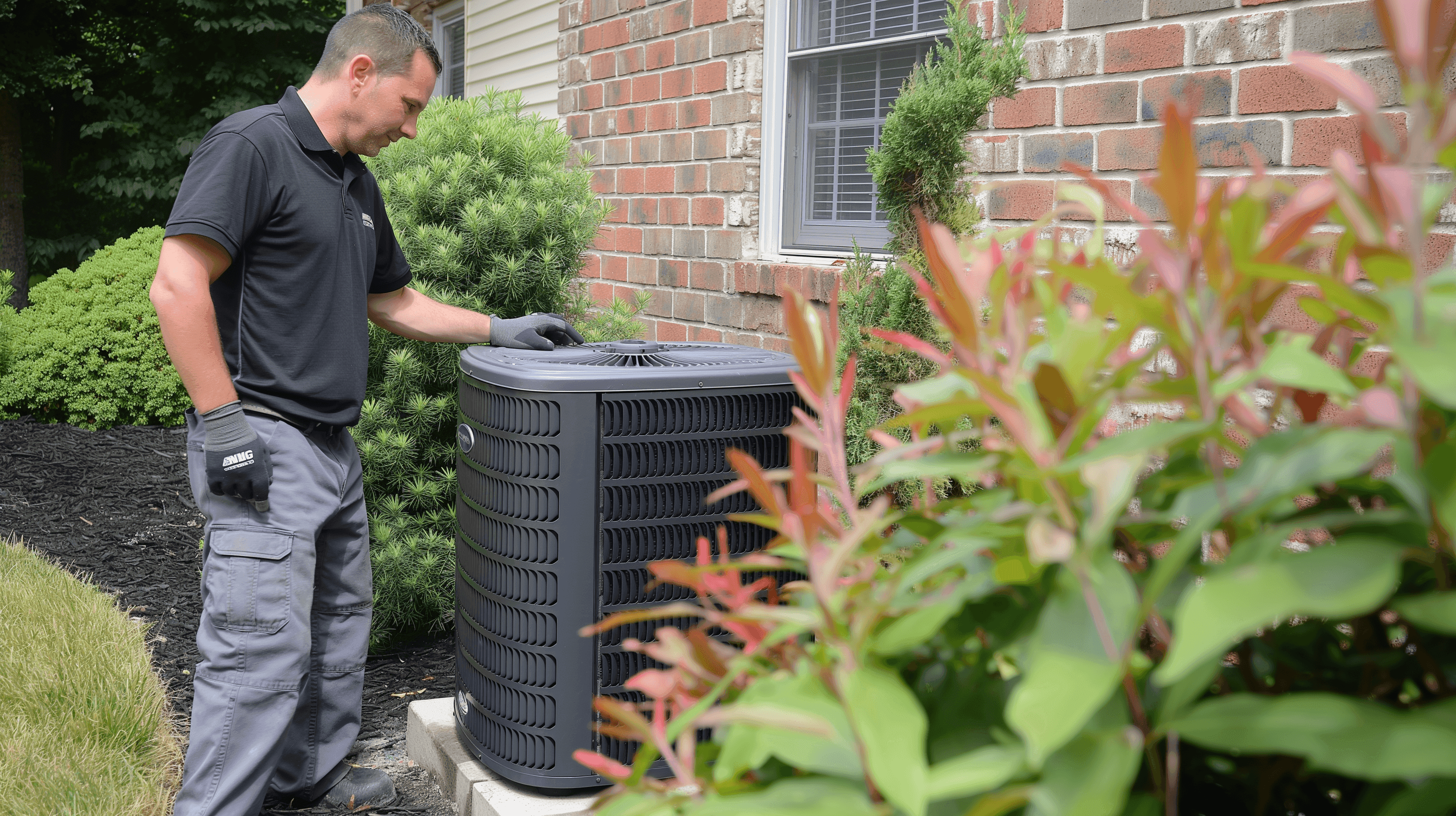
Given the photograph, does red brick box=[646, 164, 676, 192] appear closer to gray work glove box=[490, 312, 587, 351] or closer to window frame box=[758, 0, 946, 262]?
window frame box=[758, 0, 946, 262]

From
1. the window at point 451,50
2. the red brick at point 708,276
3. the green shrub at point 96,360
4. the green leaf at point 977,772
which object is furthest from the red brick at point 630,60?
the green shrub at point 96,360

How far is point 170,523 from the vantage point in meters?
5.91

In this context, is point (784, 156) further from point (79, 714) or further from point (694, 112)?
point (79, 714)

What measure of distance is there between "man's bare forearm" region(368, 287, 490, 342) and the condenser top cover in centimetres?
59

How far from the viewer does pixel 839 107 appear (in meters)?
4.04

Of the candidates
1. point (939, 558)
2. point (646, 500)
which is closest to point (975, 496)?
point (939, 558)

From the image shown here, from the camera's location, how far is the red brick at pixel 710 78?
4.30m

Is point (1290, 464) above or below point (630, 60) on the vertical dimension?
below

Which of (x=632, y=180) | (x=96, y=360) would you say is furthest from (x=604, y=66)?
(x=96, y=360)

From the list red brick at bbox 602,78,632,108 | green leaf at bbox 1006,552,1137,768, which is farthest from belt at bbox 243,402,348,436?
red brick at bbox 602,78,632,108

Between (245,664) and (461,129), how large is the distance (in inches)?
92.4

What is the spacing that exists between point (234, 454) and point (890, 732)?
230cm

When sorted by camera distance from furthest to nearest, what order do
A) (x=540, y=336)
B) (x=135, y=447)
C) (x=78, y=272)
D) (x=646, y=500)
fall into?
(x=78, y=272) → (x=135, y=447) → (x=540, y=336) → (x=646, y=500)

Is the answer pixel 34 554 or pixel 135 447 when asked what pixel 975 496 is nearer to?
pixel 34 554
